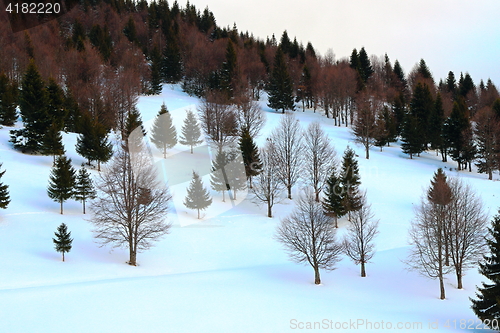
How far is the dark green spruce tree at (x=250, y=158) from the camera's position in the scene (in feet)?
112

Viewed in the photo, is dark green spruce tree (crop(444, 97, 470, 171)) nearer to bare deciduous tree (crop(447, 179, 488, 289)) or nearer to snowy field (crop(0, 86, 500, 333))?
snowy field (crop(0, 86, 500, 333))

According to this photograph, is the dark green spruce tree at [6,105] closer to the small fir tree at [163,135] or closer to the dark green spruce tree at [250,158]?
the small fir tree at [163,135]

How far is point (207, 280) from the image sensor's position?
18.5 m

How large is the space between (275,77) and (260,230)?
39852 millimetres

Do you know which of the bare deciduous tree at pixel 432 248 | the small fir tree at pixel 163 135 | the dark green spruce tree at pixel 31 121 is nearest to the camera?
the bare deciduous tree at pixel 432 248

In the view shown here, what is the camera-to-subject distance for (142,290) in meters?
15.8

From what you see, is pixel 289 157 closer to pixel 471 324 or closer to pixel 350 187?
pixel 350 187

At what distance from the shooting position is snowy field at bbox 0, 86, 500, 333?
13.2 metres

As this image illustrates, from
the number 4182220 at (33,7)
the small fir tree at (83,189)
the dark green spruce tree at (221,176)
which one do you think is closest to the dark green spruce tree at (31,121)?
the small fir tree at (83,189)

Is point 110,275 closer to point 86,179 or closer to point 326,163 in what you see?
point 86,179

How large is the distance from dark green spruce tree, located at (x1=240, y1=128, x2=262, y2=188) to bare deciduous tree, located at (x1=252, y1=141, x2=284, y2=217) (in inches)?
22.2

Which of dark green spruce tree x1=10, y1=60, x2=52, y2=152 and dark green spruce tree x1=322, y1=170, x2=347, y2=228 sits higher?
dark green spruce tree x1=10, y1=60, x2=52, y2=152

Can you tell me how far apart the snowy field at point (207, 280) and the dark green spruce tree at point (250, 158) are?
109 inches

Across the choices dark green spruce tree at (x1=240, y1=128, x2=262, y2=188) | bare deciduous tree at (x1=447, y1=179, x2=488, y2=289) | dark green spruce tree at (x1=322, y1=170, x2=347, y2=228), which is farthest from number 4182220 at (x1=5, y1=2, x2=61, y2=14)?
bare deciduous tree at (x1=447, y1=179, x2=488, y2=289)
